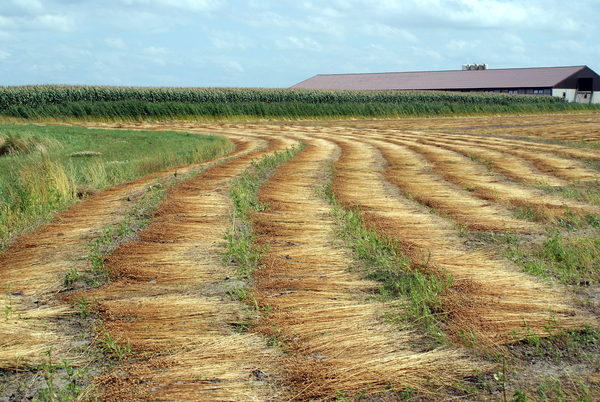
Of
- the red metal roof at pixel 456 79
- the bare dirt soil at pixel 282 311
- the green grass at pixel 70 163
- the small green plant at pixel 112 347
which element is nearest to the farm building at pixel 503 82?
the red metal roof at pixel 456 79

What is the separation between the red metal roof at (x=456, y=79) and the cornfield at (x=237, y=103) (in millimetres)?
8161

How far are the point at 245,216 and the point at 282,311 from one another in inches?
109

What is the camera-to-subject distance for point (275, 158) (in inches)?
469

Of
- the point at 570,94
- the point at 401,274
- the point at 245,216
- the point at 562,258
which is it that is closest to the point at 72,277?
the point at 245,216

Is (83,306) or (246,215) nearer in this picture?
(83,306)

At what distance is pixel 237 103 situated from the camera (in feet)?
118

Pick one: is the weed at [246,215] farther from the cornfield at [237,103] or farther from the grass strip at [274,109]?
→ the cornfield at [237,103]

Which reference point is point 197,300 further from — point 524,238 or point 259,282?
point 524,238

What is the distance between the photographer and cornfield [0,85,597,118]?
29406mm

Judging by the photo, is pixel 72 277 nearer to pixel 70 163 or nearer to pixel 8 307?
pixel 8 307

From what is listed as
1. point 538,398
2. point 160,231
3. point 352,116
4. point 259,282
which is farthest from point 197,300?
point 352,116

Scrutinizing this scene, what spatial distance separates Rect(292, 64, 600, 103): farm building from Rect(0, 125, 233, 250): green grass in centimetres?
4752

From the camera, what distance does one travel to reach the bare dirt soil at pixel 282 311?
295cm

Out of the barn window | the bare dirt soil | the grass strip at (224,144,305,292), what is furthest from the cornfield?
the bare dirt soil
